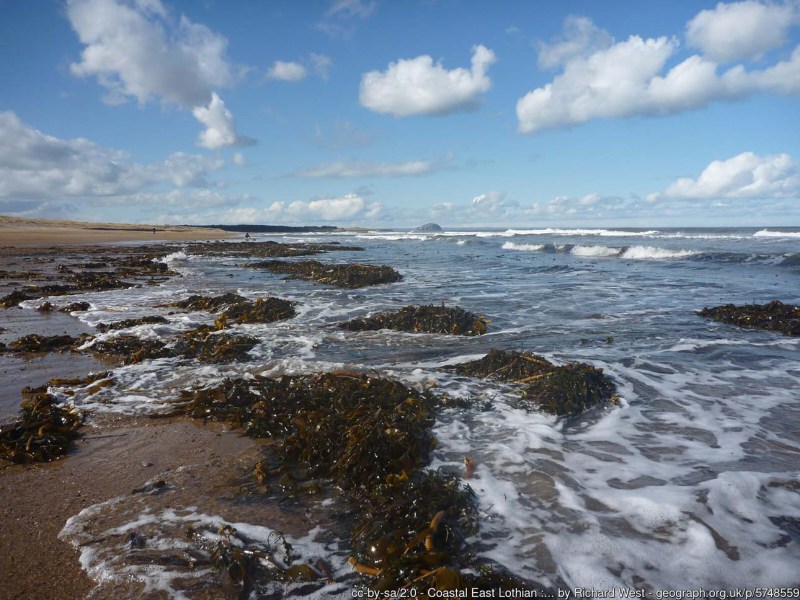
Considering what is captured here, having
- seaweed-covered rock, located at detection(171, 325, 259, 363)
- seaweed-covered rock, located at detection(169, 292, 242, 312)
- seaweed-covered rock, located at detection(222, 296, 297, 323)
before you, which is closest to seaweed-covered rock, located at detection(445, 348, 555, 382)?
seaweed-covered rock, located at detection(171, 325, 259, 363)

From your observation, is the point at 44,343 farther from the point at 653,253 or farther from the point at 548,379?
the point at 653,253

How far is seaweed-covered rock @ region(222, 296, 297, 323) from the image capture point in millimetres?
9297

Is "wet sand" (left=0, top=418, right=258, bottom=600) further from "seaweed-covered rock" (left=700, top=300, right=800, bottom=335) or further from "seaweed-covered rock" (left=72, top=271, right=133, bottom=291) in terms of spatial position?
"seaweed-covered rock" (left=72, top=271, right=133, bottom=291)

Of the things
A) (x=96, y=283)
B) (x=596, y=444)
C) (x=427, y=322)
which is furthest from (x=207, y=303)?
(x=596, y=444)

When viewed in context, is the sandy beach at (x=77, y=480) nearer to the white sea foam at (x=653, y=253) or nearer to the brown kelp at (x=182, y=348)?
the brown kelp at (x=182, y=348)

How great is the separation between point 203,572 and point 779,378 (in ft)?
22.9

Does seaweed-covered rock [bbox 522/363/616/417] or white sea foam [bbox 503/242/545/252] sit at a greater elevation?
white sea foam [bbox 503/242/545/252]

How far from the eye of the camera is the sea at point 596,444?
Answer: 8.82 feet

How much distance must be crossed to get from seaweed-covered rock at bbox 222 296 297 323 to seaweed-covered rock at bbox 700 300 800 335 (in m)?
9.08

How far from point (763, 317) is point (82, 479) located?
1121 centimetres

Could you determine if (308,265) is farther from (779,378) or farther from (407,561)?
(407,561)

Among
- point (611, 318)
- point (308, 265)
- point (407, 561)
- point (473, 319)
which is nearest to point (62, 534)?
point (407, 561)

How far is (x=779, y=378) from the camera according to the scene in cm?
593

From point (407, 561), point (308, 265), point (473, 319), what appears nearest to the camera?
point (407, 561)
